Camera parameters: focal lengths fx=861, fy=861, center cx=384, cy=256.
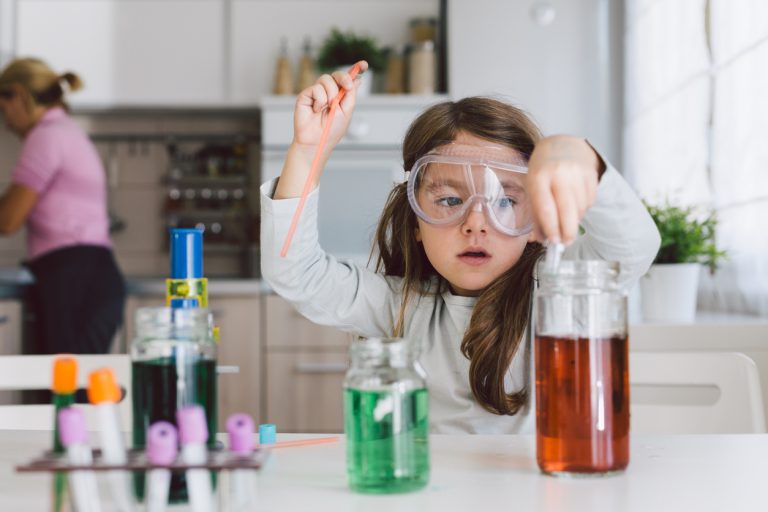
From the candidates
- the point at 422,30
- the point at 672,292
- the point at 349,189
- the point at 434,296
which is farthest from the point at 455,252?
the point at 422,30

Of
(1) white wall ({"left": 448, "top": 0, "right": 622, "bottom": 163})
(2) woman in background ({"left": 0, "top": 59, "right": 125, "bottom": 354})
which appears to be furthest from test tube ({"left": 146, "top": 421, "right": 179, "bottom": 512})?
(1) white wall ({"left": 448, "top": 0, "right": 622, "bottom": 163})

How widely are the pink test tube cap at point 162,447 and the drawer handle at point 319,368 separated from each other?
2.64 metres

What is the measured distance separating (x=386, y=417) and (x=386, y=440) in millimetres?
16

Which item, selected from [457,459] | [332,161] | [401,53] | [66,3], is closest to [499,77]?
[401,53]

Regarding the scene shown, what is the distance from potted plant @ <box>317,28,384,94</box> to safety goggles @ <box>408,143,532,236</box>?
2269 millimetres

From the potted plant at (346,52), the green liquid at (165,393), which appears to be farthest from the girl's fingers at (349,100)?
the potted plant at (346,52)

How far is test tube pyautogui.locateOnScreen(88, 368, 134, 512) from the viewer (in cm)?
51

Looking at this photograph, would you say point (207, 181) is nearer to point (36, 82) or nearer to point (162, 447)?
point (36, 82)

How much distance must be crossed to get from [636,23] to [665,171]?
0.63 m

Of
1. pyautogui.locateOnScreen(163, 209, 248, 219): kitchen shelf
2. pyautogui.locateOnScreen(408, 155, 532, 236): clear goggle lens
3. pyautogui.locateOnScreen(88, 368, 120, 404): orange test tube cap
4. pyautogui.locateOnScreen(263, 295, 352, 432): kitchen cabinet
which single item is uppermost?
pyautogui.locateOnScreen(163, 209, 248, 219): kitchen shelf

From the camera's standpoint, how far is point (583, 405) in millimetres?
641

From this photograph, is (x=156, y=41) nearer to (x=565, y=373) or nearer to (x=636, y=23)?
(x=636, y=23)

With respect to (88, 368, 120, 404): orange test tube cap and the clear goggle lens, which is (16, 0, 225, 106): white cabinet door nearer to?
the clear goggle lens

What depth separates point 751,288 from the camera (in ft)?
7.23
